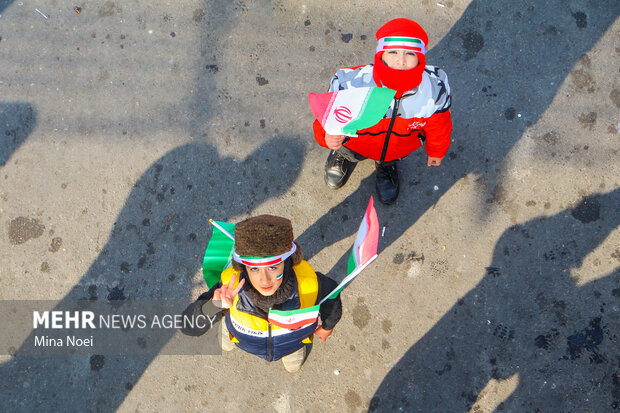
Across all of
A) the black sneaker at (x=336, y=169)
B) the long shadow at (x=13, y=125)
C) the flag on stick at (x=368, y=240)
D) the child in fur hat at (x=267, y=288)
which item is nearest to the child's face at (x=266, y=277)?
the child in fur hat at (x=267, y=288)

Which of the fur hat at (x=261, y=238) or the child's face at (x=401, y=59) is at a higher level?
the child's face at (x=401, y=59)

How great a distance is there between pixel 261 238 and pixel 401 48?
4.43 feet

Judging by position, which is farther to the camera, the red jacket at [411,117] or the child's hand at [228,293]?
the red jacket at [411,117]

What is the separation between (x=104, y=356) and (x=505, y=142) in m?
3.86

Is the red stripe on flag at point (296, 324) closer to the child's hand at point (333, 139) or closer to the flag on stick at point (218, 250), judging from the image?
the flag on stick at point (218, 250)

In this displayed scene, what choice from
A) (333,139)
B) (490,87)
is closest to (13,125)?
(333,139)

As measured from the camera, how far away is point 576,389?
134 inches

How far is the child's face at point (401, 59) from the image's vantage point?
2.52 metres

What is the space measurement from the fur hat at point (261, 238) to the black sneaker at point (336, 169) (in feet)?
4.94

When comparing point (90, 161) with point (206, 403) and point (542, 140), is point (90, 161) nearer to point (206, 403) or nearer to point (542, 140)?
point (206, 403)

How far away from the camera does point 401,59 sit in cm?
252

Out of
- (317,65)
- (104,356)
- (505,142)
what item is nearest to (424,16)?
(317,65)

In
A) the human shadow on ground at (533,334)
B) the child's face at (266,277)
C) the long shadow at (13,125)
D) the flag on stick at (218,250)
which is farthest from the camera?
the long shadow at (13,125)

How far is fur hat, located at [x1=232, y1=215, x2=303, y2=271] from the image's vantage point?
7.06 ft
